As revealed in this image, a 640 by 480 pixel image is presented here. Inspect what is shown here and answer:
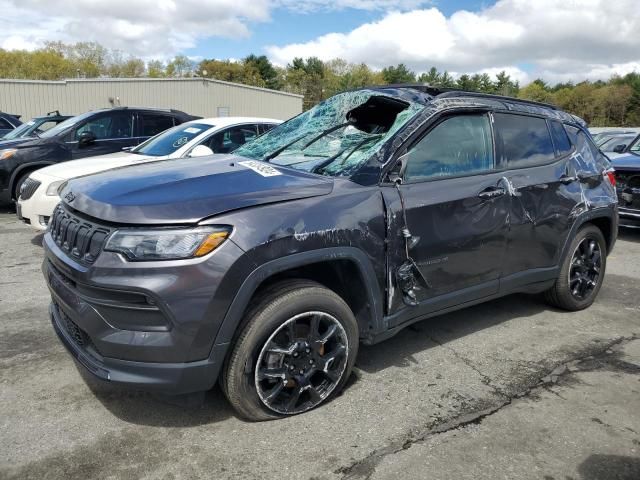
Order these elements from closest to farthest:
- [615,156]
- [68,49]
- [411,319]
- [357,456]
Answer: [357,456] < [411,319] < [615,156] < [68,49]

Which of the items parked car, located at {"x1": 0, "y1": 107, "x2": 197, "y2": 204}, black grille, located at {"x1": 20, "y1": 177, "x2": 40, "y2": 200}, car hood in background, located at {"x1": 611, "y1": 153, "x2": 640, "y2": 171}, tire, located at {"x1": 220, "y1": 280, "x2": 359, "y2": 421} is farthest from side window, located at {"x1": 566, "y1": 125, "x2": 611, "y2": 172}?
parked car, located at {"x1": 0, "y1": 107, "x2": 197, "y2": 204}

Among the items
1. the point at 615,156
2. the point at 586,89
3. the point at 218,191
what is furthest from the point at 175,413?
the point at 586,89

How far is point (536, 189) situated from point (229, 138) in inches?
178

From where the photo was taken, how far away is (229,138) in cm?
731

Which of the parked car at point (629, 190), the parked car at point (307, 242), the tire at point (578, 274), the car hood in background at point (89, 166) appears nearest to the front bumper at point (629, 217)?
the parked car at point (629, 190)

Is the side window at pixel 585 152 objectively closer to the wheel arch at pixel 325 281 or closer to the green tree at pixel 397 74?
the wheel arch at pixel 325 281

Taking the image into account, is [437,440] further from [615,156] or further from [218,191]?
[615,156]

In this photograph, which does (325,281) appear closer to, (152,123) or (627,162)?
(627,162)

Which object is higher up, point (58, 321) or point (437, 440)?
point (58, 321)

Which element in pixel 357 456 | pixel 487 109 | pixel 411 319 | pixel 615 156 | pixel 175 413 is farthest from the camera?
pixel 615 156

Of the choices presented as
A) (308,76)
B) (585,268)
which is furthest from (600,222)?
(308,76)

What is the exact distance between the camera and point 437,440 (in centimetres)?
276

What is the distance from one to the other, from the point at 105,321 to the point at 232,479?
3.10 ft

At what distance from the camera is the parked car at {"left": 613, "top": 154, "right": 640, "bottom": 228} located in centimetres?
762
